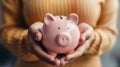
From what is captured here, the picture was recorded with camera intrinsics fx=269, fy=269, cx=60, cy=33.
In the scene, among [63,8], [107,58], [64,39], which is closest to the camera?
[64,39]

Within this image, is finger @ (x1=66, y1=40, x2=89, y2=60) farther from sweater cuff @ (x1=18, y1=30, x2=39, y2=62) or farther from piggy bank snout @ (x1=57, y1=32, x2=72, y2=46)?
sweater cuff @ (x1=18, y1=30, x2=39, y2=62)

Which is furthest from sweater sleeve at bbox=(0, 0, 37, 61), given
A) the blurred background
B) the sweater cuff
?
the blurred background

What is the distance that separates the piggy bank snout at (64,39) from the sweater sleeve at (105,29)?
0.53 feet

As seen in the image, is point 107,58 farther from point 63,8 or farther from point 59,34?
point 59,34

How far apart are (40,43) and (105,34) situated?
20 centimetres

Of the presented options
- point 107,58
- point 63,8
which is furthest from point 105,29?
point 107,58

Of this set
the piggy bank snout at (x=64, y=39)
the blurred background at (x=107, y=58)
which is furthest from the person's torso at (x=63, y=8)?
the blurred background at (x=107, y=58)

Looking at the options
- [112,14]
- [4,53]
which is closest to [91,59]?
[112,14]

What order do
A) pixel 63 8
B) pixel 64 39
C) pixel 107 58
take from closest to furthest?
pixel 64 39
pixel 63 8
pixel 107 58

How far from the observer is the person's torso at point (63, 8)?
0.60 meters

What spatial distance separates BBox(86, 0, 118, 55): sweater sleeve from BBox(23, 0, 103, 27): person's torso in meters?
0.03

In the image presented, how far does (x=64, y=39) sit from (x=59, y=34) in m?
0.01

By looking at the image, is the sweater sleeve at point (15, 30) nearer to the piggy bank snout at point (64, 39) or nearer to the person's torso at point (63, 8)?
the person's torso at point (63, 8)

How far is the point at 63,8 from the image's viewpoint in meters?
0.60
